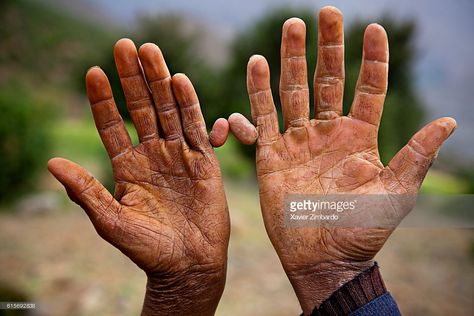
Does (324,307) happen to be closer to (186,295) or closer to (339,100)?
(186,295)

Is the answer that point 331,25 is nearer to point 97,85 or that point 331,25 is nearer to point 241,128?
point 241,128

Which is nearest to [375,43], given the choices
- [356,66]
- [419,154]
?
[419,154]

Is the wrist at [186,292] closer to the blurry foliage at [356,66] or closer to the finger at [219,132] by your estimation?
the finger at [219,132]

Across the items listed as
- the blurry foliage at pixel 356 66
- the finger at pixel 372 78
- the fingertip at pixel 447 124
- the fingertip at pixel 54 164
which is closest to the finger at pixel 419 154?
the fingertip at pixel 447 124

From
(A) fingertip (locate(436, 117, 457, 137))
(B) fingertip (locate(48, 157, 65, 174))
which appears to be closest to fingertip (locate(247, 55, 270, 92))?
(A) fingertip (locate(436, 117, 457, 137))

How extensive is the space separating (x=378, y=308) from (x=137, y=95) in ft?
3.27

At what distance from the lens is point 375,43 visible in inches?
69.9

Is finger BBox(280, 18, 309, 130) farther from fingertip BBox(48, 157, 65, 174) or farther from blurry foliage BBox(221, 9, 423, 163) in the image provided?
blurry foliage BBox(221, 9, 423, 163)

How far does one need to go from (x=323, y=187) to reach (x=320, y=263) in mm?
238

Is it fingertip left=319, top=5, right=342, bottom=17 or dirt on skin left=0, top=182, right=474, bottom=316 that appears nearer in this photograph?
fingertip left=319, top=5, right=342, bottom=17

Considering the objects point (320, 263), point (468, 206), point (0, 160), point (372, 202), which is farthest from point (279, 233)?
point (0, 160)

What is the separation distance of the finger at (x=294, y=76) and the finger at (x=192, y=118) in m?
0.28

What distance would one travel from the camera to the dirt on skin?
453 cm

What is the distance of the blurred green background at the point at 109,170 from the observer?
15.6ft
